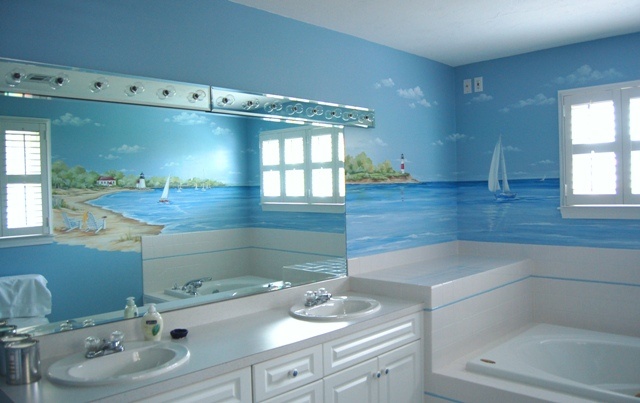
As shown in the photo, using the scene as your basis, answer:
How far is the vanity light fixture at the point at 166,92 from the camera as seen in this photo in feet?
8.25

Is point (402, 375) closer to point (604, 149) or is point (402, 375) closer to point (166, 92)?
point (166, 92)

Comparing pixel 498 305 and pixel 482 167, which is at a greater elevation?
pixel 482 167

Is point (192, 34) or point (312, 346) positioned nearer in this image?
point (312, 346)

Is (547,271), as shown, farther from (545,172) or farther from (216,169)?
(216,169)

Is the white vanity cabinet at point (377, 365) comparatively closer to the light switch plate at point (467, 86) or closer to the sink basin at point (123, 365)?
the sink basin at point (123, 365)

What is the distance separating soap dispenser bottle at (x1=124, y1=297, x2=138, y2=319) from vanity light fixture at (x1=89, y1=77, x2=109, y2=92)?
0.95m

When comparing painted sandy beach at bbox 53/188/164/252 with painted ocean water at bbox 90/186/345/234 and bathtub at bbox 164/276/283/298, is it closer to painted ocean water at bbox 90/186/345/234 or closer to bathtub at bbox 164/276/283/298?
painted ocean water at bbox 90/186/345/234

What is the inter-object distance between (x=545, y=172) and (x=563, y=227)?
0.44 m

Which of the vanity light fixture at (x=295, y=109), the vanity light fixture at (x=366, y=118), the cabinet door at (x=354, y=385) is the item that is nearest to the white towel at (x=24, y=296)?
the cabinet door at (x=354, y=385)

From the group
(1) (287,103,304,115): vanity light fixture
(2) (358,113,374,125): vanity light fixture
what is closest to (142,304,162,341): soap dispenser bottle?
(1) (287,103,304,115): vanity light fixture

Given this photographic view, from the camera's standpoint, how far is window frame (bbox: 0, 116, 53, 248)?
6.76 feet

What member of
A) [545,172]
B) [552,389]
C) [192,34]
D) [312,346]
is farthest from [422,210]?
[192,34]

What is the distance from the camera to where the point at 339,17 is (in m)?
3.20

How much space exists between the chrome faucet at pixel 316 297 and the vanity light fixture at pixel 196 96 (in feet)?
4.08
